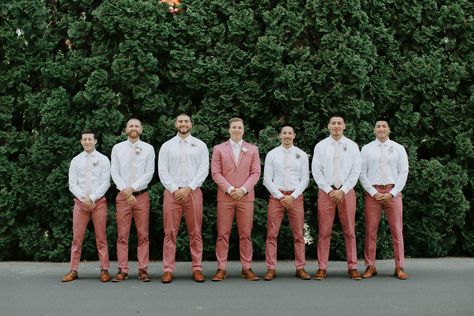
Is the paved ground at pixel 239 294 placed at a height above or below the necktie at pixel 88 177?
below

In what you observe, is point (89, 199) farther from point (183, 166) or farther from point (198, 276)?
point (198, 276)

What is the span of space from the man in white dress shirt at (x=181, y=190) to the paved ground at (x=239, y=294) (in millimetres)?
346

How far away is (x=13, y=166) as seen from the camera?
1018 centimetres

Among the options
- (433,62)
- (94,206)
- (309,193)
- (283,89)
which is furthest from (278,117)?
(94,206)

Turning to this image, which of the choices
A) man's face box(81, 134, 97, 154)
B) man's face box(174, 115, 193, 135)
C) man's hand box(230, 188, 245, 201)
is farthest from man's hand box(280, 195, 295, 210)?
man's face box(81, 134, 97, 154)

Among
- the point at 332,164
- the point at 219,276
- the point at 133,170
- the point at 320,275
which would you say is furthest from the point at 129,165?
the point at 320,275

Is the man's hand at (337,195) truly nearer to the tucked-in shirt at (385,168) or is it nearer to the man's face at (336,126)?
the tucked-in shirt at (385,168)

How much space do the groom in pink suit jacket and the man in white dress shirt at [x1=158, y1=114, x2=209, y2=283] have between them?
236mm

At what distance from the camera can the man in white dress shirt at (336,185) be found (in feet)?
28.7

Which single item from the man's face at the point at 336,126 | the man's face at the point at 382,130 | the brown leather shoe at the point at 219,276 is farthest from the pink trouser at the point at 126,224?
the man's face at the point at 382,130

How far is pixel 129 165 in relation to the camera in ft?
28.4

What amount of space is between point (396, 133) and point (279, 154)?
269cm

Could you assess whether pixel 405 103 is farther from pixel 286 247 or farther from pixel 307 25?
pixel 286 247

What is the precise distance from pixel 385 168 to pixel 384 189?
272 mm
